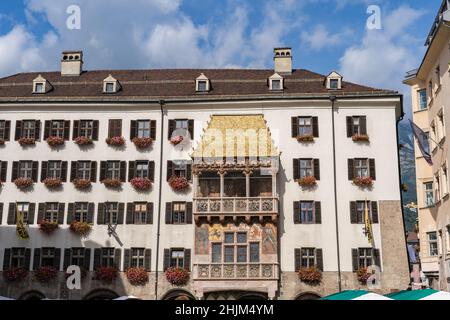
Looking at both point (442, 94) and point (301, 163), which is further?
point (301, 163)

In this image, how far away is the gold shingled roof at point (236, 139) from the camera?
115ft

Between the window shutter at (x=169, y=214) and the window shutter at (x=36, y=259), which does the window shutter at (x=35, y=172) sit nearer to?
the window shutter at (x=36, y=259)

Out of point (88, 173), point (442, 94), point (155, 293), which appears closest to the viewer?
point (442, 94)

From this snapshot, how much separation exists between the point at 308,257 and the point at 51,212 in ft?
55.8

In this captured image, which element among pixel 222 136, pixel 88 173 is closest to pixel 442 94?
pixel 222 136

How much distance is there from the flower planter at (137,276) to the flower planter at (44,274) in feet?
15.8

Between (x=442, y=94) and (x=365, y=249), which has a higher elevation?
(x=442, y=94)

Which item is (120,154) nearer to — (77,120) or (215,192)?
(77,120)

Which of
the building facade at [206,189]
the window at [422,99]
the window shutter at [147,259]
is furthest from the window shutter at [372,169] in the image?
the window shutter at [147,259]

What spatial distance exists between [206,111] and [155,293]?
12.6 m

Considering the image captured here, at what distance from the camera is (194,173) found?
34781 millimetres

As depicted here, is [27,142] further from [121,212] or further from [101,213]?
[121,212]

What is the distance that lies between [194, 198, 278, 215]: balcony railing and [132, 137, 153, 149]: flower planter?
5.56m

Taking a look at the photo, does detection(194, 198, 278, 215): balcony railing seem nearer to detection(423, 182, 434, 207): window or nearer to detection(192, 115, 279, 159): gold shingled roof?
detection(192, 115, 279, 159): gold shingled roof
